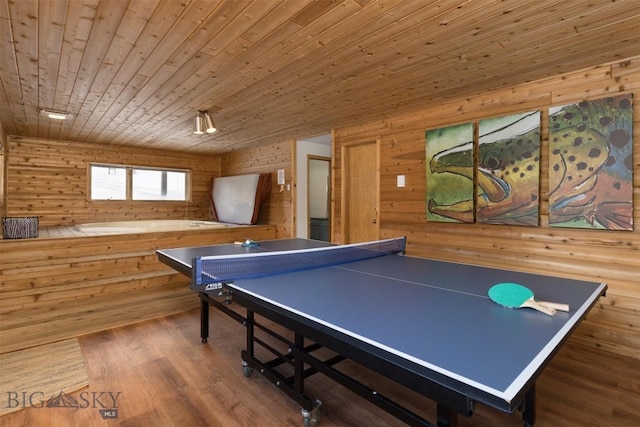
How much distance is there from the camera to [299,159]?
Answer: 18.7 ft

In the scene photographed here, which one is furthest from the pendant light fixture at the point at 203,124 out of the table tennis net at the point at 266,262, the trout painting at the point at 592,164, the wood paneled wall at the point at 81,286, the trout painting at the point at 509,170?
the trout painting at the point at 592,164

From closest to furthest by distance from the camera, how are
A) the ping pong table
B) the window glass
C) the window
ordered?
the ping pong table
the window
the window glass

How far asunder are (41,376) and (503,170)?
13.3 feet

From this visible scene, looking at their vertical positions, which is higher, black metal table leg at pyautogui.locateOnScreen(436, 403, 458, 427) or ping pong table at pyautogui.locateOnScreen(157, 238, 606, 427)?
ping pong table at pyautogui.locateOnScreen(157, 238, 606, 427)

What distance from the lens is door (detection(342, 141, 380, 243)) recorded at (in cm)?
444

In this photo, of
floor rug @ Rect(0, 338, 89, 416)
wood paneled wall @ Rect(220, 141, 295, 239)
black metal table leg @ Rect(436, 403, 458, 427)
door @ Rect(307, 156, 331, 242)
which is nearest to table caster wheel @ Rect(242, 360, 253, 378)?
floor rug @ Rect(0, 338, 89, 416)

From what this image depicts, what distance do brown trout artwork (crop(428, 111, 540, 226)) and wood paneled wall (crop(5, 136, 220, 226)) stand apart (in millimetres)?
5682

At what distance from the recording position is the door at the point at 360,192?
14.6 ft

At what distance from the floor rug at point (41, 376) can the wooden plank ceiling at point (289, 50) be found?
2.26 metres

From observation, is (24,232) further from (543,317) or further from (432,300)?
(543,317)

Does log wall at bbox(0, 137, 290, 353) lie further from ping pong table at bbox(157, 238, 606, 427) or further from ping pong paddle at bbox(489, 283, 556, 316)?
ping pong paddle at bbox(489, 283, 556, 316)

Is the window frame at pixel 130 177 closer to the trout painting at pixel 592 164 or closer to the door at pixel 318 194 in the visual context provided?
the door at pixel 318 194

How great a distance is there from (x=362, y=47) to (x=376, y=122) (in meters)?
2.04

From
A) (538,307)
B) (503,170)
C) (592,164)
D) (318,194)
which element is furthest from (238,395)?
(318,194)
